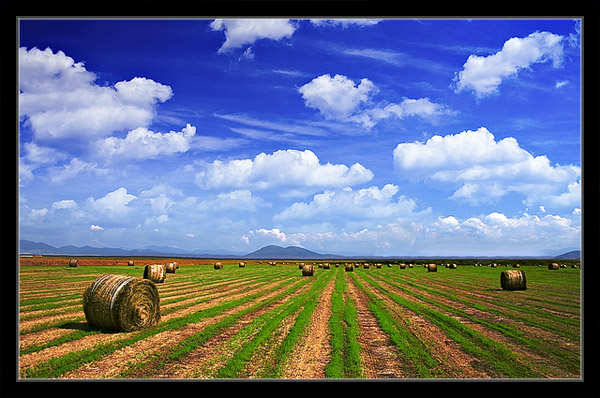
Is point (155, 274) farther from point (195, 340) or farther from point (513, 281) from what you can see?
point (513, 281)

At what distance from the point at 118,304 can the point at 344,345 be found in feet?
14.2

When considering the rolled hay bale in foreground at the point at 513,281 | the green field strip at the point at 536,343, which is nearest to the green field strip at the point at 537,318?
the green field strip at the point at 536,343

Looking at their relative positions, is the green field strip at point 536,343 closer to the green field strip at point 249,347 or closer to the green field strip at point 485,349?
the green field strip at point 485,349

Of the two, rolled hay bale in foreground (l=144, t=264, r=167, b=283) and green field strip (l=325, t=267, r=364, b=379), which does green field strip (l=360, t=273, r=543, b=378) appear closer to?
green field strip (l=325, t=267, r=364, b=379)

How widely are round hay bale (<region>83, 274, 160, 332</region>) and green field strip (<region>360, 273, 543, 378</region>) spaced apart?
606 centimetres

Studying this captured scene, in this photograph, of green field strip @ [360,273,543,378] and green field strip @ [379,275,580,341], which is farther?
green field strip @ [379,275,580,341]

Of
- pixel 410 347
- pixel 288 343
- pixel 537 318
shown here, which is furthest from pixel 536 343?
pixel 288 343

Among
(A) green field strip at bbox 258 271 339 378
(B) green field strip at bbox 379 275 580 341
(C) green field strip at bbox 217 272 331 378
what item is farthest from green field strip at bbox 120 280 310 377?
(B) green field strip at bbox 379 275 580 341

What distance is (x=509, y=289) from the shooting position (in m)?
19.5

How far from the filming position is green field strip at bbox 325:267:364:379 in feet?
20.3

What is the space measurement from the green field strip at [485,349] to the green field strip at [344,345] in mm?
1856

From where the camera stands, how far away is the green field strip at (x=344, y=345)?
6195mm
